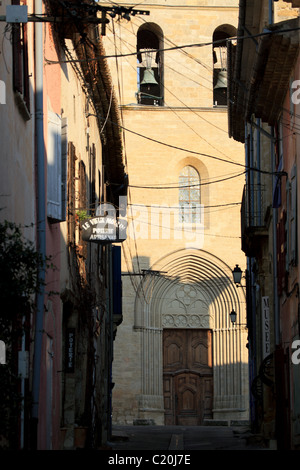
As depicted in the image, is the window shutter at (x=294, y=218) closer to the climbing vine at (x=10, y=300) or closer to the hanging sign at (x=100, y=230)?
the hanging sign at (x=100, y=230)

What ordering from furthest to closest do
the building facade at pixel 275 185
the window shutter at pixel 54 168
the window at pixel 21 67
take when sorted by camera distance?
the building facade at pixel 275 185 → the window shutter at pixel 54 168 → the window at pixel 21 67

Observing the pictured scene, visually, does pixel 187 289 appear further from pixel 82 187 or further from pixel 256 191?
pixel 82 187

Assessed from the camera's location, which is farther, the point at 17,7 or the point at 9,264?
the point at 17,7

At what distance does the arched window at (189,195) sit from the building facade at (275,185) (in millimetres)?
13192

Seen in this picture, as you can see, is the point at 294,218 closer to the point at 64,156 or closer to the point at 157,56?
A: the point at 64,156

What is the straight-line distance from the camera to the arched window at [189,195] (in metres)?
38.5

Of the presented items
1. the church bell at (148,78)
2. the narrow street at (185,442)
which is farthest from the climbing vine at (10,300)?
the church bell at (148,78)

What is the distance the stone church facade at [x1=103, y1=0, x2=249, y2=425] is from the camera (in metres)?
37.1

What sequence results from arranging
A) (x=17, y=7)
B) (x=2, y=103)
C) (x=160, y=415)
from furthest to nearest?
(x=160, y=415) → (x=2, y=103) → (x=17, y=7)
